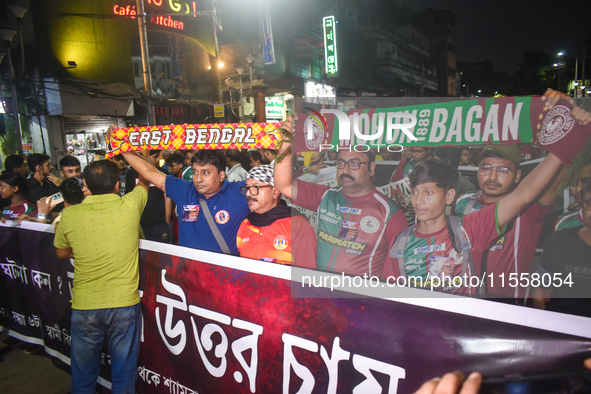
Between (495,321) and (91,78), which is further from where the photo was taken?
(91,78)

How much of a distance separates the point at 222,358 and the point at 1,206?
4.57m

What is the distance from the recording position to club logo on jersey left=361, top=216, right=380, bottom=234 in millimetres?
2713

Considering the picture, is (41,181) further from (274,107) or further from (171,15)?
(274,107)

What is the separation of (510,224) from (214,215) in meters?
2.45

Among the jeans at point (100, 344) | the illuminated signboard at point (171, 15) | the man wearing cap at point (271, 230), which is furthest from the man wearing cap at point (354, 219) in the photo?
the illuminated signboard at point (171, 15)

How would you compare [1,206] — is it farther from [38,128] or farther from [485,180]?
[38,128]

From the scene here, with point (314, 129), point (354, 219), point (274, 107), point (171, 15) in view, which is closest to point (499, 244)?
point (354, 219)

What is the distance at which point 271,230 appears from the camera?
110 inches

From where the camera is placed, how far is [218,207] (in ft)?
10.5

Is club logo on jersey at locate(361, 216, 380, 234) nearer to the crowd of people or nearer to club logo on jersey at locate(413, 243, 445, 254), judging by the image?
the crowd of people

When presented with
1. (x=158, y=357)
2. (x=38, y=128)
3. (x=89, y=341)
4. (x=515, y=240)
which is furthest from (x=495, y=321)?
(x=38, y=128)

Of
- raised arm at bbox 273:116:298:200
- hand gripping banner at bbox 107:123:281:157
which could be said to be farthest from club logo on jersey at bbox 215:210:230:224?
hand gripping banner at bbox 107:123:281:157

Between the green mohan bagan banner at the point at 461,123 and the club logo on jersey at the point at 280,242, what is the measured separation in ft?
2.80

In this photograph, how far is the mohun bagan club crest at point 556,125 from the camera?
2.00m
